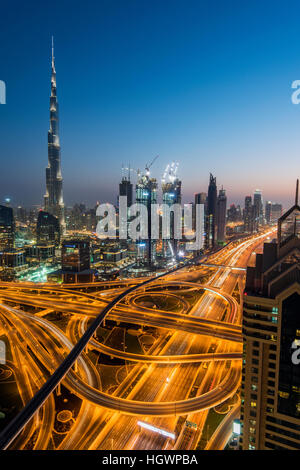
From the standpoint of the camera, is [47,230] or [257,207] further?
[257,207]

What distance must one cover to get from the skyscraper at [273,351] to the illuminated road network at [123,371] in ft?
13.2

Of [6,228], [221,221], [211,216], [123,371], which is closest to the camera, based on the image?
[123,371]

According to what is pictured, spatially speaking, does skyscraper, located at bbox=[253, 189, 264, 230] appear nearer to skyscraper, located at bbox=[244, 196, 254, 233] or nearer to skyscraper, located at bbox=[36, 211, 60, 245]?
skyscraper, located at bbox=[244, 196, 254, 233]

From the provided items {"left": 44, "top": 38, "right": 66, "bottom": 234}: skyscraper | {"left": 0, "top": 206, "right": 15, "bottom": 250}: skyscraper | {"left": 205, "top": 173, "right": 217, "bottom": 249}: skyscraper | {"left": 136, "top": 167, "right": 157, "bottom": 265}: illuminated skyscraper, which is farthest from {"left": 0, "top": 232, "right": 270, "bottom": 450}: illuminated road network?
{"left": 44, "top": 38, "right": 66, "bottom": 234}: skyscraper

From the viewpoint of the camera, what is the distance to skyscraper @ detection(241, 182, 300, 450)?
10.2 m

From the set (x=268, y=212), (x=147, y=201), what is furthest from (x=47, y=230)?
(x=268, y=212)

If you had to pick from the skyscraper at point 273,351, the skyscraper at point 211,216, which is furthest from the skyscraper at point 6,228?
the skyscraper at point 273,351

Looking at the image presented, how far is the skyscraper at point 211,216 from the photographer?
268 feet

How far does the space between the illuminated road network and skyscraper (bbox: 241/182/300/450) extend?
4017 mm

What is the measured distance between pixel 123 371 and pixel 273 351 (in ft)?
42.2

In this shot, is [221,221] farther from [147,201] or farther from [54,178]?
[54,178]

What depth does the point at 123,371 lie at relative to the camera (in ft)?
64.7
